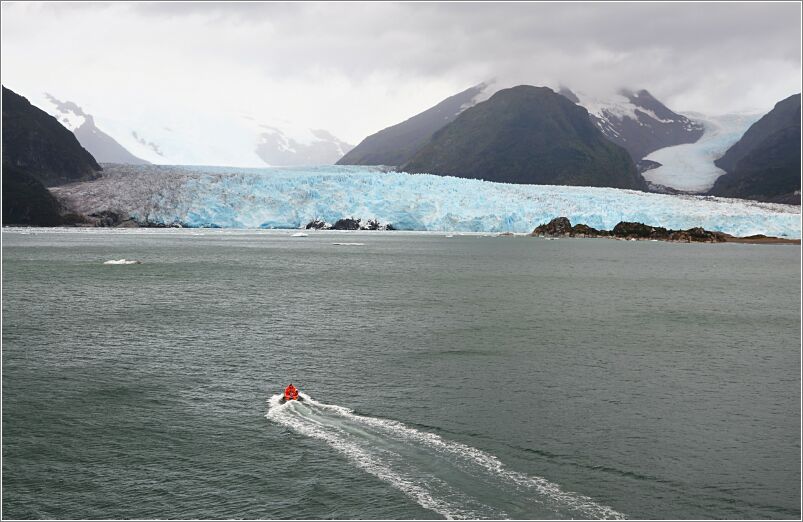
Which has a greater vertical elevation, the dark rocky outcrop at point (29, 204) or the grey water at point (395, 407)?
the dark rocky outcrop at point (29, 204)

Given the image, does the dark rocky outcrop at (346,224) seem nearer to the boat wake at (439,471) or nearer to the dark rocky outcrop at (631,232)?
the dark rocky outcrop at (631,232)

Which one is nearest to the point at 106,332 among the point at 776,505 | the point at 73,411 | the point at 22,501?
the point at 73,411

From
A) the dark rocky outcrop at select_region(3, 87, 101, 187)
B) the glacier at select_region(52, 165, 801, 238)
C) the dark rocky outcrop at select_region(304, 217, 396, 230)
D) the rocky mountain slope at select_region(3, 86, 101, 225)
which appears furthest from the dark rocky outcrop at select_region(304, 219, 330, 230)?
the dark rocky outcrop at select_region(3, 87, 101, 187)

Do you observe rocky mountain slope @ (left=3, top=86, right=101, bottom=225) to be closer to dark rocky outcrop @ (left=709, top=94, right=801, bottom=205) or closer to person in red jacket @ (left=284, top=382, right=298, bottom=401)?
person in red jacket @ (left=284, top=382, right=298, bottom=401)

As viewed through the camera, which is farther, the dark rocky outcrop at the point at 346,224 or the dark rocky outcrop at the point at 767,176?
the dark rocky outcrop at the point at 767,176

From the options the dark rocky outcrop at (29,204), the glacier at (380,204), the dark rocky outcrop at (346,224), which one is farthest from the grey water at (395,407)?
the dark rocky outcrop at (29,204)

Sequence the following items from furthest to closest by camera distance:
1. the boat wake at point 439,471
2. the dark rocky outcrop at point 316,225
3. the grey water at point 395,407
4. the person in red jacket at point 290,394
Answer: the dark rocky outcrop at point 316,225, the person in red jacket at point 290,394, the grey water at point 395,407, the boat wake at point 439,471

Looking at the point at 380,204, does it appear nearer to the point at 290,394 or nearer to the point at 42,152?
the point at 42,152
